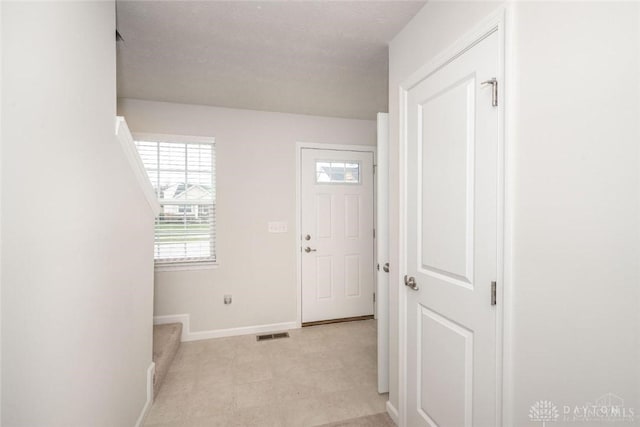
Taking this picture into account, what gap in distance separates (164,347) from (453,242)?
2.38m

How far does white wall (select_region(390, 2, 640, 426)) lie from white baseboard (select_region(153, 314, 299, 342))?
101 inches

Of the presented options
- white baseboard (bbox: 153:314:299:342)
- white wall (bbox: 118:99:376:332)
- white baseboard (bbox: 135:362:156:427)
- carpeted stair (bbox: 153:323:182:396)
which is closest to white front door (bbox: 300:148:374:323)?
white wall (bbox: 118:99:376:332)

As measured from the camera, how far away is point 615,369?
781 millimetres

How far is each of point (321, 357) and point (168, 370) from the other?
4.24 feet

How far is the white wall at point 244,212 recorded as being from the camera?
2.99 m

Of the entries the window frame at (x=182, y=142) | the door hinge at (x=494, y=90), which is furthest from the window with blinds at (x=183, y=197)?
the door hinge at (x=494, y=90)

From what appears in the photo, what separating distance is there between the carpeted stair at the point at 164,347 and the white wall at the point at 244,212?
218 mm

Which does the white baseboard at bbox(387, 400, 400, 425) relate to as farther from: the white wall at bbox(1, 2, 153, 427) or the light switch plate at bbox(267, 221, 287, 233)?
the light switch plate at bbox(267, 221, 287, 233)

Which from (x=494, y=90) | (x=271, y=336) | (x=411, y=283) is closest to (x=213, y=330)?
(x=271, y=336)

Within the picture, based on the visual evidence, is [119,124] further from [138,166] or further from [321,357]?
[321,357]

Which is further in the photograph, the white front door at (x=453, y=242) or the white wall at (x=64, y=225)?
the white front door at (x=453, y=242)

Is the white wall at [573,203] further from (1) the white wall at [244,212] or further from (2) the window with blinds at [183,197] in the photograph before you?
(2) the window with blinds at [183,197]

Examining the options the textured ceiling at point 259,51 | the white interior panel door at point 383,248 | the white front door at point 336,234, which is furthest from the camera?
the white front door at point 336,234

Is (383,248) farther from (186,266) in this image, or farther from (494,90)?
(186,266)
